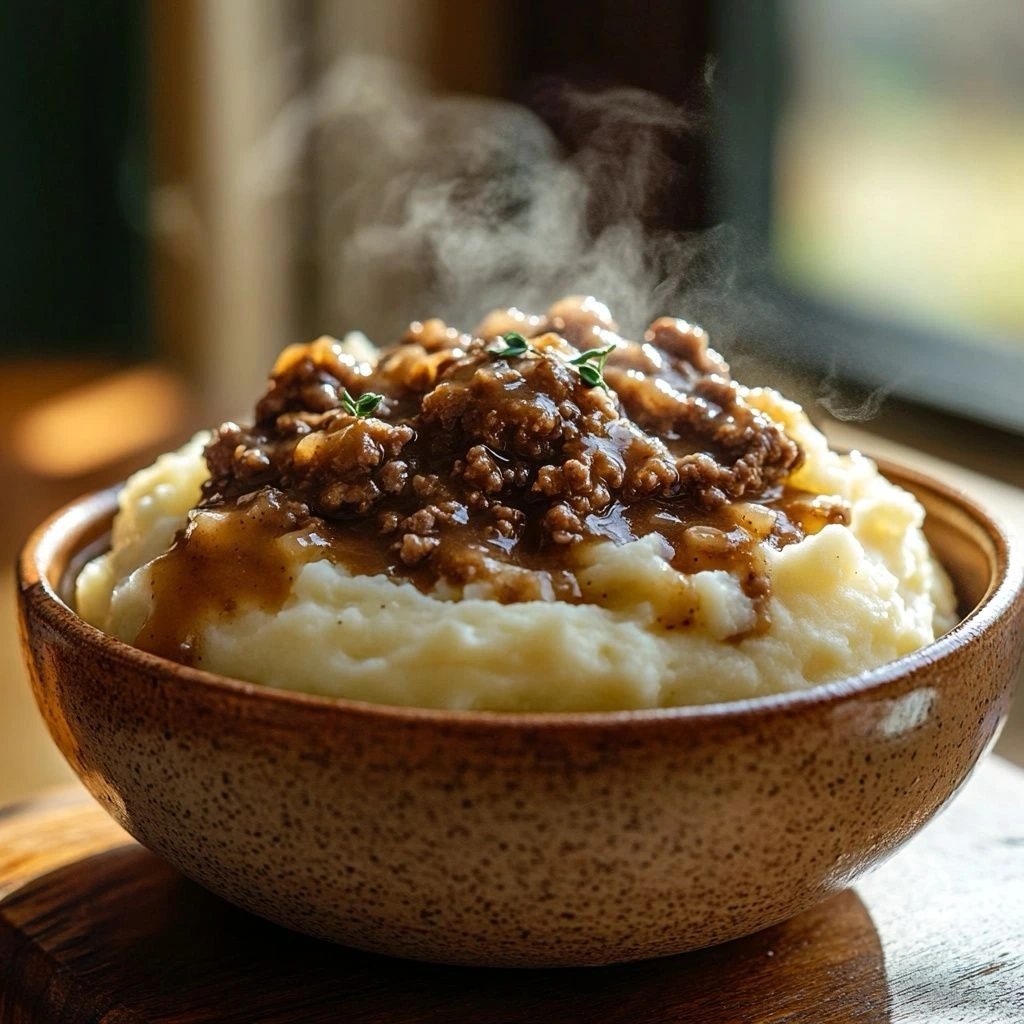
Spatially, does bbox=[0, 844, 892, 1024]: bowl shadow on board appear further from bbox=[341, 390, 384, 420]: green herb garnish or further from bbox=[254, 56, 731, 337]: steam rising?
bbox=[254, 56, 731, 337]: steam rising

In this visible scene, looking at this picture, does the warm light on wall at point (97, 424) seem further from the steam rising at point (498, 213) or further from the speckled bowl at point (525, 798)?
the speckled bowl at point (525, 798)

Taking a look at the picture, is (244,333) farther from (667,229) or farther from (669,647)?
(669,647)

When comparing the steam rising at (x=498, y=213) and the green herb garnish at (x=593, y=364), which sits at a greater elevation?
the green herb garnish at (x=593, y=364)

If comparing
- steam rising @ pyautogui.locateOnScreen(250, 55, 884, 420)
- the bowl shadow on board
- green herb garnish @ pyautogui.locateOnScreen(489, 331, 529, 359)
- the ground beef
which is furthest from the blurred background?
the bowl shadow on board

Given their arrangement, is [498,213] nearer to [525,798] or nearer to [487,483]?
[487,483]

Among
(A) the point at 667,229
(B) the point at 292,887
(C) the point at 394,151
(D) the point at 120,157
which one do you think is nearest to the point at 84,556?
(B) the point at 292,887

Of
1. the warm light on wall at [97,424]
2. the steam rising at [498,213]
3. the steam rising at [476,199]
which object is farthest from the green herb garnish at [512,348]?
the warm light on wall at [97,424]
